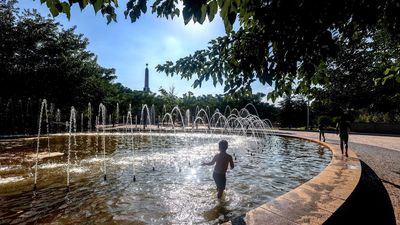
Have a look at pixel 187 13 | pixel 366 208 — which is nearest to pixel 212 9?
pixel 187 13

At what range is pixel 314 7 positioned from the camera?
11.9 ft

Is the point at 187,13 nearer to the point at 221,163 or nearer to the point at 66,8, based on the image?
the point at 66,8

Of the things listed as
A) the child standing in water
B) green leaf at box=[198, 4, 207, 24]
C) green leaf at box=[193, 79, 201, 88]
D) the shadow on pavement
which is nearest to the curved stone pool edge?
the shadow on pavement

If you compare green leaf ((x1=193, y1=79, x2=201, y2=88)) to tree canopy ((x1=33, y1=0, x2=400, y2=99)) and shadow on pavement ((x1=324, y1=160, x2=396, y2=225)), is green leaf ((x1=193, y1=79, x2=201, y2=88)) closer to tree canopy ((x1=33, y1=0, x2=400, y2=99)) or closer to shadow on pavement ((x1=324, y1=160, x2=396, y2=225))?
tree canopy ((x1=33, y1=0, x2=400, y2=99))

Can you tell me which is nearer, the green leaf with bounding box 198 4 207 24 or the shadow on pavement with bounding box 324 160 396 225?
the green leaf with bounding box 198 4 207 24

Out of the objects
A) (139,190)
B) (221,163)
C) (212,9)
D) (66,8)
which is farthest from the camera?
(139,190)

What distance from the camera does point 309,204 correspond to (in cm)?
487

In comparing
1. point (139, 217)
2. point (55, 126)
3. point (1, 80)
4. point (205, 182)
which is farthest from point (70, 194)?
point (55, 126)

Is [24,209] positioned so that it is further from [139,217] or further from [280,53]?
[280,53]

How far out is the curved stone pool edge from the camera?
4209mm

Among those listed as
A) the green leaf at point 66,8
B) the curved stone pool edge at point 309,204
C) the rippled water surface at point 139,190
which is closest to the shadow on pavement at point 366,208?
the curved stone pool edge at point 309,204

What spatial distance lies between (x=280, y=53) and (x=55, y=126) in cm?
4133

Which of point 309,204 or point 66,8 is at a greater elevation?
point 66,8

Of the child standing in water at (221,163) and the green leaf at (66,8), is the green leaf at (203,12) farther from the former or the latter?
the child standing in water at (221,163)
